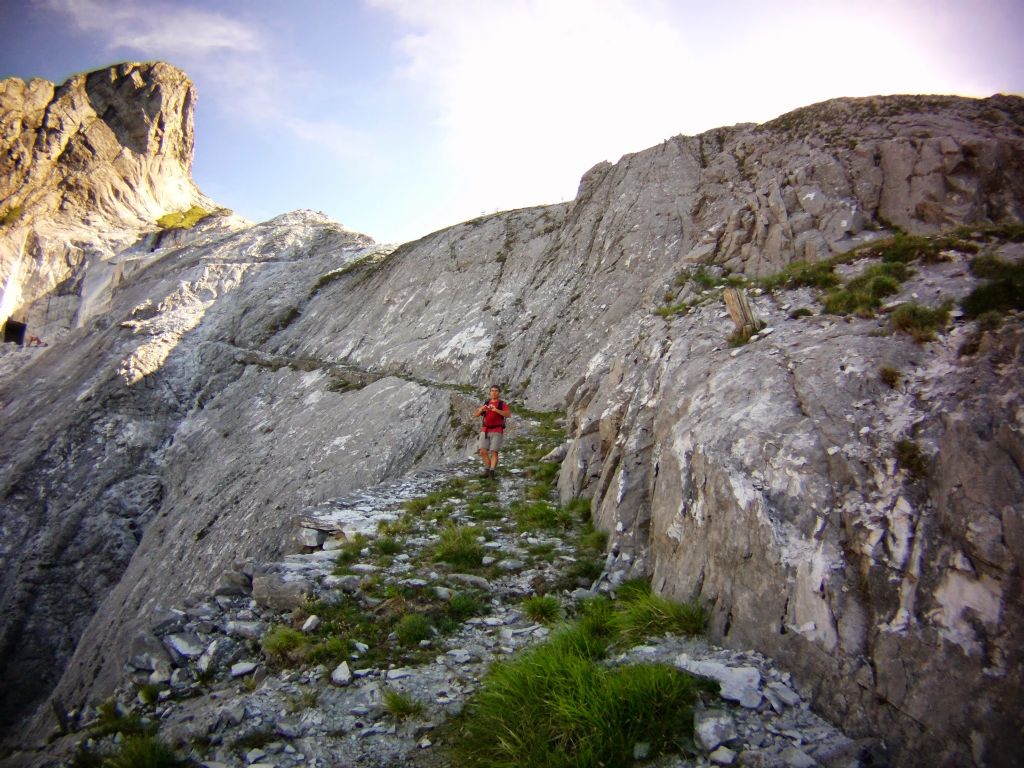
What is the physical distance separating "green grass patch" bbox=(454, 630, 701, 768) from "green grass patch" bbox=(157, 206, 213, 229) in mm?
70974

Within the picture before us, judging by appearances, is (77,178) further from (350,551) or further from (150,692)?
(150,692)

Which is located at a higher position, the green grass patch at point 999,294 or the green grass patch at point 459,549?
the green grass patch at point 999,294

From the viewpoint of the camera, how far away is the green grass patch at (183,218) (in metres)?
63.9

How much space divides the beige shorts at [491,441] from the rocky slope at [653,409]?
2.09m

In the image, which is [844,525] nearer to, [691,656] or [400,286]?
[691,656]

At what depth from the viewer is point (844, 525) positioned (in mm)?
5582

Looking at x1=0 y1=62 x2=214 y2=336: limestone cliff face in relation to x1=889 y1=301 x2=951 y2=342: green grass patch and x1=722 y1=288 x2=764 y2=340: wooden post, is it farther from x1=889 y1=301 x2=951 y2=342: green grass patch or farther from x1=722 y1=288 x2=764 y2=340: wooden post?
x1=889 y1=301 x2=951 y2=342: green grass patch

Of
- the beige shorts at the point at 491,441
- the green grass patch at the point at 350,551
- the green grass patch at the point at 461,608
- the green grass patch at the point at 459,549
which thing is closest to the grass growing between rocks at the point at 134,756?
the green grass patch at the point at 461,608

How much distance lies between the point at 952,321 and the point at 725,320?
4096 millimetres

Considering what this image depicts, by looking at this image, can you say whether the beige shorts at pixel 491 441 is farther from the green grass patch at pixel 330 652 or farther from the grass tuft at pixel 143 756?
the grass tuft at pixel 143 756

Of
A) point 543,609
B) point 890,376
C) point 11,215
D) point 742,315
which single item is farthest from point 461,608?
point 11,215

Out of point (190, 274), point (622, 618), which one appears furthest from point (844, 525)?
point (190, 274)

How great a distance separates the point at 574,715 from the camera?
15.5ft

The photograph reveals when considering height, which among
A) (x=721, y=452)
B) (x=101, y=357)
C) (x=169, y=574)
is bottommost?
(x=169, y=574)
